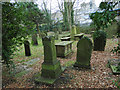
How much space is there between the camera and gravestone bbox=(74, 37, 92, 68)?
3776 millimetres

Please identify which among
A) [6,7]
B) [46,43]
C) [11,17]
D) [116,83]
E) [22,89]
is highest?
[6,7]

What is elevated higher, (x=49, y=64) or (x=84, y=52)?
(x=84, y=52)

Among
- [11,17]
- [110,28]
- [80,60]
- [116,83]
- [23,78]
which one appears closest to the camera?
[116,83]

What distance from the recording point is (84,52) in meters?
3.89

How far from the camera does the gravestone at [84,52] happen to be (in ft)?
12.4

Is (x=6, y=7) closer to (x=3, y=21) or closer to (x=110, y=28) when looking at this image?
(x=3, y=21)

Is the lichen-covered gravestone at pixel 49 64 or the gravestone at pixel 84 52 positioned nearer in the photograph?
the lichen-covered gravestone at pixel 49 64

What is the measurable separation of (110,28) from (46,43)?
10.4 metres

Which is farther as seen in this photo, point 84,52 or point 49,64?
point 84,52

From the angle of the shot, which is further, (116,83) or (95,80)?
(95,80)

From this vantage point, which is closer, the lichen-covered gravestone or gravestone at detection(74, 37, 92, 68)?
the lichen-covered gravestone

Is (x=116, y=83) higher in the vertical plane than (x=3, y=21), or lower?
lower

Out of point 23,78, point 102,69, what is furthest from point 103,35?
point 23,78

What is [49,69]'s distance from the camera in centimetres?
313
